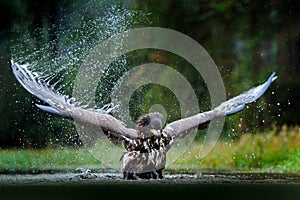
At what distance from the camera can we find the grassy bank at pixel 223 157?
8.55m

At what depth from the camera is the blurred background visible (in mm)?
9531

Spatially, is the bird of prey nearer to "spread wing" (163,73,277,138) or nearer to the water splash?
"spread wing" (163,73,277,138)

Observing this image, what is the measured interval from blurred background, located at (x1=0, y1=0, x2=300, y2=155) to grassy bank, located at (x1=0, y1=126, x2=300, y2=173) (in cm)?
20

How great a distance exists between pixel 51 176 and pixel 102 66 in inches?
102

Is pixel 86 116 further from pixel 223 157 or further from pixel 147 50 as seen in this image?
pixel 147 50

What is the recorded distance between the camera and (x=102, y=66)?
9781 mm

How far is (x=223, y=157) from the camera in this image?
8.97 metres

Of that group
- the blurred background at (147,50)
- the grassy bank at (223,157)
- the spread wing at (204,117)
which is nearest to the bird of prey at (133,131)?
the spread wing at (204,117)

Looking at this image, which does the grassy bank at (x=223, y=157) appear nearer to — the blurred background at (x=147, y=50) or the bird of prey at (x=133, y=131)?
the blurred background at (x=147, y=50)

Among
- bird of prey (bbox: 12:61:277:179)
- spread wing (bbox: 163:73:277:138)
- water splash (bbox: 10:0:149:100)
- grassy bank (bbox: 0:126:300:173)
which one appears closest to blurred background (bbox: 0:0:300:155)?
water splash (bbox: 10:0:149:100)

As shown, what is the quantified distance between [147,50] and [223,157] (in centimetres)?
168

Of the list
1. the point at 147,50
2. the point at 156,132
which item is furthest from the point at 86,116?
the point at 147,50
